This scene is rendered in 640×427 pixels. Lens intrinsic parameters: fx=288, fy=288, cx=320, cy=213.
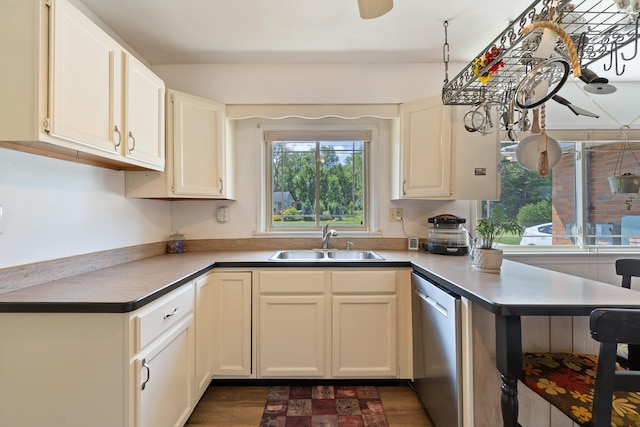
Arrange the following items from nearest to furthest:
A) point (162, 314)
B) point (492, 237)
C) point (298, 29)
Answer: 1. point (162, 314)
2. point (492, 237)
3. point (298, 29)

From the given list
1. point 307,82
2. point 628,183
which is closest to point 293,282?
point 307,82

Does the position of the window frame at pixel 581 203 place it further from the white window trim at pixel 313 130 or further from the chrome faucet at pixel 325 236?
the chrome faucet at pixel 325 236

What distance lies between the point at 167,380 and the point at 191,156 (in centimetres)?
147

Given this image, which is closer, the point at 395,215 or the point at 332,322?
the point at 332,322

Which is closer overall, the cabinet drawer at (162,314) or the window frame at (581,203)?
the cabinet drawer at (162,314)

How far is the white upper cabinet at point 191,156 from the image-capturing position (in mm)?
2016

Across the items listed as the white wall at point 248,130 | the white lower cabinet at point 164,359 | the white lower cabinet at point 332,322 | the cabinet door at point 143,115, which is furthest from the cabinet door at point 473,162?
the cabinet door at point 143,115

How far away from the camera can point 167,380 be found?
1.33 metres

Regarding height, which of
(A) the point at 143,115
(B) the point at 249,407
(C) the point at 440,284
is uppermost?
(A) the point at 143,115

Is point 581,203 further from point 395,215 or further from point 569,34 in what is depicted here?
point 569,34

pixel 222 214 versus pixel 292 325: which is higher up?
pixel 222 214

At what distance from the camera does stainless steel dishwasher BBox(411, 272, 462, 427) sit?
1.29 m

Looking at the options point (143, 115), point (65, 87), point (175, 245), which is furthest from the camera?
point (175, 245)

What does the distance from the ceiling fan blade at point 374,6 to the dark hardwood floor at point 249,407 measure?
6.84ft
